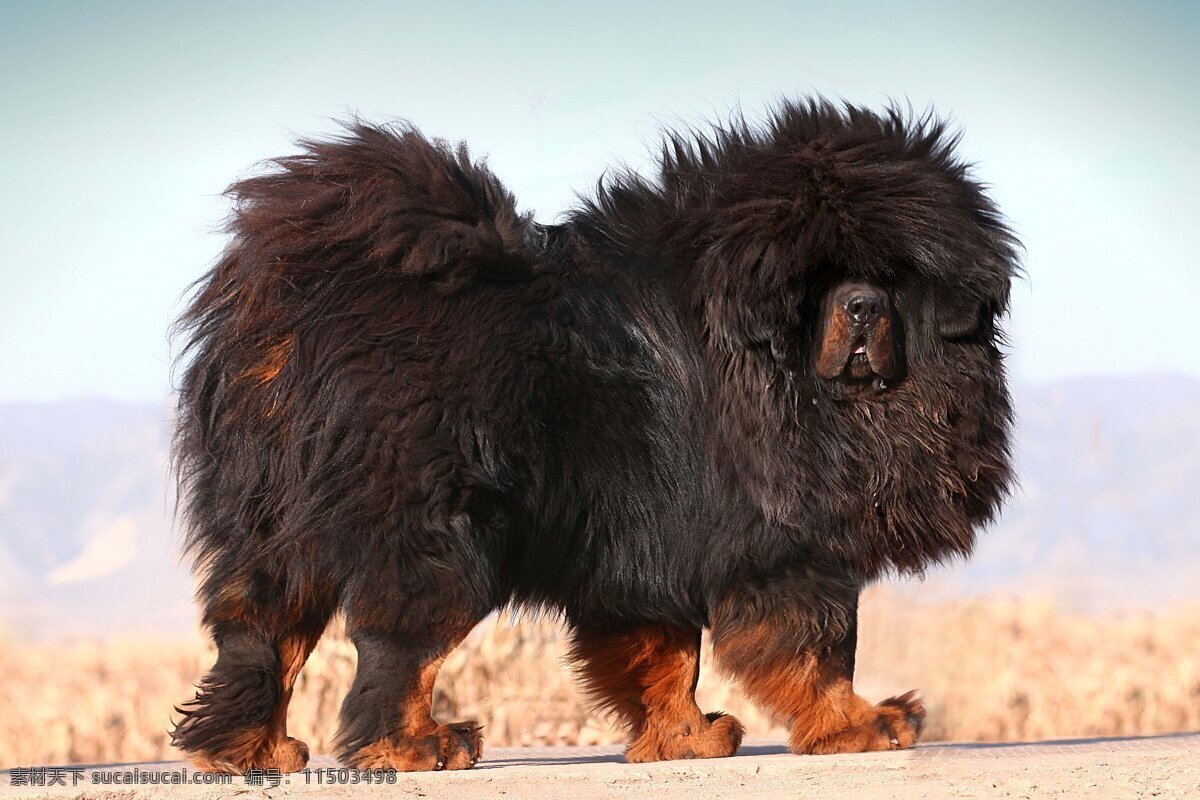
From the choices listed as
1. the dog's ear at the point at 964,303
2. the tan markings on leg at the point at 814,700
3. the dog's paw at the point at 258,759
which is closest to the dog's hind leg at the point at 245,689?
the dog's paw at the point at 258,759

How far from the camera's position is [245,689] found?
462 centimetres

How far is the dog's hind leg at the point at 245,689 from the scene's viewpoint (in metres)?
4.60

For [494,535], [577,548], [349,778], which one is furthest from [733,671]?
[349,778]

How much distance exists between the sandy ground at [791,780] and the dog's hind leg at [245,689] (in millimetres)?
178

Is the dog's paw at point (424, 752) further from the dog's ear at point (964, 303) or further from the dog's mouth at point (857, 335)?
the dog's ear at point (964, 303)

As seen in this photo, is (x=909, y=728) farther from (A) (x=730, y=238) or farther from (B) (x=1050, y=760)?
(A) (x=730, y=238)

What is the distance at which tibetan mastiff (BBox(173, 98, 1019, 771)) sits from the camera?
14.8 feet

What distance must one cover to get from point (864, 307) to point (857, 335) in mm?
113

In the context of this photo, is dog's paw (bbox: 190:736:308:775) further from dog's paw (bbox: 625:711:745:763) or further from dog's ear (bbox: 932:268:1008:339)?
dog's ear (bbox: 932:268:1008:339)

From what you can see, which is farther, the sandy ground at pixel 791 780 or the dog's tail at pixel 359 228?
the dog's tail at pixel 359 228

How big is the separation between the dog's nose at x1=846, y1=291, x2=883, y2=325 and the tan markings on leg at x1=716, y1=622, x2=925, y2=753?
1243 millimetres

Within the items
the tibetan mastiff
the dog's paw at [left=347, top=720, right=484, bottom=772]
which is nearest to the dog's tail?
the tibetan mastiff

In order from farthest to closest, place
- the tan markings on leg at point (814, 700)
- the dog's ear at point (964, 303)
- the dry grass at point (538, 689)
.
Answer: the dry grass at point (538, 689), the dog's ear at point (964, 303), the tan markings on leg at point (814, 700)

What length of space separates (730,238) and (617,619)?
5.43 feet
